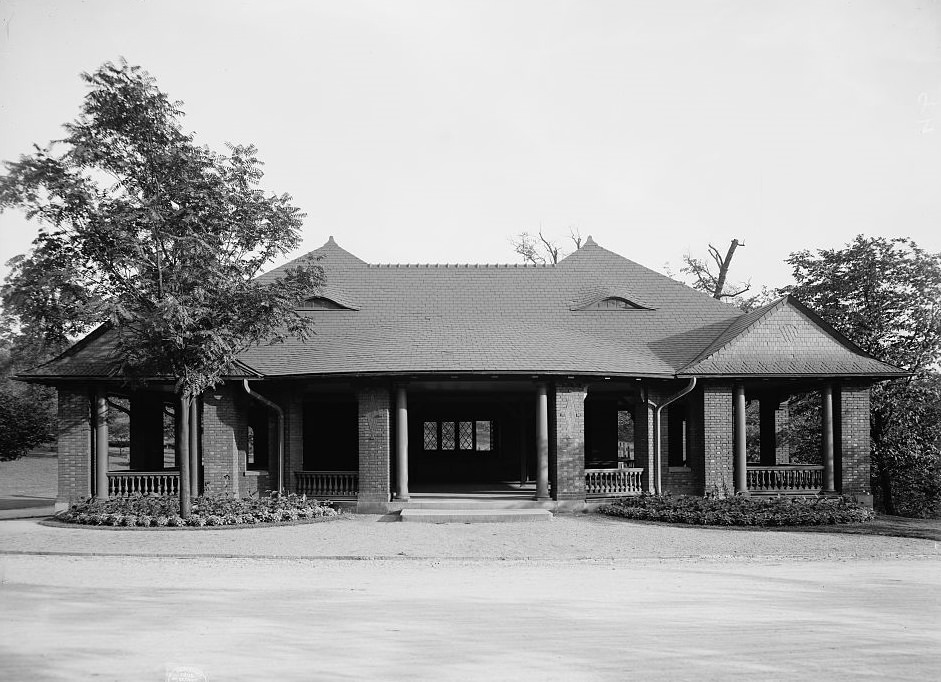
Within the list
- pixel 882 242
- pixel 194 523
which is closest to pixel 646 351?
pixel 882 242

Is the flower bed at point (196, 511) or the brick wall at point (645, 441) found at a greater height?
the brick wall at point (645, 441)

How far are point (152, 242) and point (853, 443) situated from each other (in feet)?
56.7

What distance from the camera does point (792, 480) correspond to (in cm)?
2248

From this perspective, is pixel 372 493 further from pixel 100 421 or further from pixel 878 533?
pixel 878 533

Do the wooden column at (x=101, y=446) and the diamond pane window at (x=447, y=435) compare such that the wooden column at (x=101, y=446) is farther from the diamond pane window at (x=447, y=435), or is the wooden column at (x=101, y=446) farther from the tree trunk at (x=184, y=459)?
the diamond pane window at (x=447, y=435)

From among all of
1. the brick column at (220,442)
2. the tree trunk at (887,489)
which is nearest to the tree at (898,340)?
the tree trunk at (887,489)

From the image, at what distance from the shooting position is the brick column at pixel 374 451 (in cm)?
2105

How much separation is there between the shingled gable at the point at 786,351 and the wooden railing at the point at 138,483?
43.4ft

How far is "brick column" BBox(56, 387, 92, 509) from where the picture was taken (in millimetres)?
21250

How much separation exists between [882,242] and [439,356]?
12889 mm

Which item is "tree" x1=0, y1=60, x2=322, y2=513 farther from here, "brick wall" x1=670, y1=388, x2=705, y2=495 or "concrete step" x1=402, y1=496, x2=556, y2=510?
"brick wall" x1=670, y1=388, x2=705, y2=495

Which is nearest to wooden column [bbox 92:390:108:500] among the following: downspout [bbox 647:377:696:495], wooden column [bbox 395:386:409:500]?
wooden column [bbox 395:386:409:500]

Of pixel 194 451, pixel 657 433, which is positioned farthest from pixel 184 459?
pixel 657 433

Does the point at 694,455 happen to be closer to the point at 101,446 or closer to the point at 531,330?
the point at 531,330
